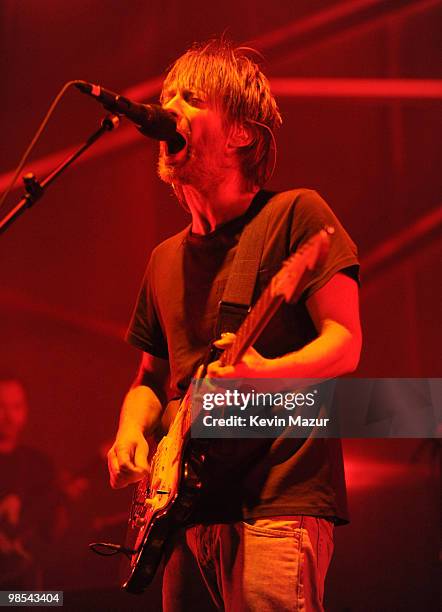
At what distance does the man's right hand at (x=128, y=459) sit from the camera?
1508 mm

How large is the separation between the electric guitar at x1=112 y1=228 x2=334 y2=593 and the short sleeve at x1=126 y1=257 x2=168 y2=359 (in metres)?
0.32

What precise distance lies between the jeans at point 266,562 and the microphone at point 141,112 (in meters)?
0.75

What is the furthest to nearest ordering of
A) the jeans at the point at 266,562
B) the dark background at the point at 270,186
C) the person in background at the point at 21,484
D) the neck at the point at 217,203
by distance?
1. the person in background at the point at 21,484
2. the dark background at the point at 270,186
3. the neck at the point at 217,203
4. the jeans at the point at 266,562

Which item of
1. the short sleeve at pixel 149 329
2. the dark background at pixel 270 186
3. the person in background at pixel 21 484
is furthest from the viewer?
the person in background at pixel 21 484

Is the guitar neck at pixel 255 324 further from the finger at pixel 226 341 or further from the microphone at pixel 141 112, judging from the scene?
the microphone at pixel 141 112

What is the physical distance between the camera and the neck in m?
1.62

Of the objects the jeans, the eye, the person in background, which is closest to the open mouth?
the eye

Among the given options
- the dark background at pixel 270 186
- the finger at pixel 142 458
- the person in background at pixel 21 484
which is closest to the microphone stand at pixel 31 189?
the finger at pixel 142 458

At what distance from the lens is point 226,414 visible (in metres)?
1.28

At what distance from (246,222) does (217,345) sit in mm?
366

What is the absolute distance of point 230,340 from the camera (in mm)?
1268

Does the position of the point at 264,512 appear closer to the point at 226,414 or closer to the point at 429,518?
the point at 226,414

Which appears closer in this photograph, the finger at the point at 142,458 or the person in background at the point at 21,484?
the finger at the point at 142,458

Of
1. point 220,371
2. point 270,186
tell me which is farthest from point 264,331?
point 270,186
